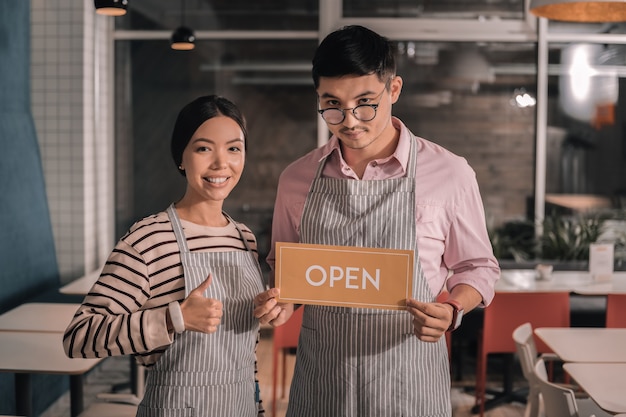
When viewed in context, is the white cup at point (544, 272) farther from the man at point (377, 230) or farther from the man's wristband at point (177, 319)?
the man's wristband at point (177, 319)

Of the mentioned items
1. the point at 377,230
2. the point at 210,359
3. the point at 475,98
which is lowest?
the point at 210,359

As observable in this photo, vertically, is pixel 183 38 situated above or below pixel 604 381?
above

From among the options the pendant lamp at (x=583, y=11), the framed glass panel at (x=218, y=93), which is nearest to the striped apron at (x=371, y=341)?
the pendant lamp at (x=583, y=11)

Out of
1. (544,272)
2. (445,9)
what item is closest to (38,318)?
(544,272)

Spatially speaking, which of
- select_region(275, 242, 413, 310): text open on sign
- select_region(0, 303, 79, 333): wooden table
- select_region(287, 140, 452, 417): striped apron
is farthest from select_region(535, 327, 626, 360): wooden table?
select_region(0, 303, 79, 333): wooden table

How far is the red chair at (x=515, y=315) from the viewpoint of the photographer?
442 cm

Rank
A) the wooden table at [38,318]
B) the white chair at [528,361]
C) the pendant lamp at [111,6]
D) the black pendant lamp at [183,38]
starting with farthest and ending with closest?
1. the black pendant lamp at [183,38]
2. the pendant lamp at [111,6]
3. the wooden table at [38,318]
4. the white chair at [528,361]

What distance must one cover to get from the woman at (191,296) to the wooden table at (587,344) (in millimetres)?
1834

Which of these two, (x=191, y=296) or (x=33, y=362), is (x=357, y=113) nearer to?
(x=191, y=296)

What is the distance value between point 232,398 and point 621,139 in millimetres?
5539

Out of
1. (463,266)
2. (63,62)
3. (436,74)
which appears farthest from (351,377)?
(436,74)

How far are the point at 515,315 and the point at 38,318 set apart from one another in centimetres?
269

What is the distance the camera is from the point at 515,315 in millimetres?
4449

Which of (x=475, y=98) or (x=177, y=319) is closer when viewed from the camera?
(x=177, y=319)
